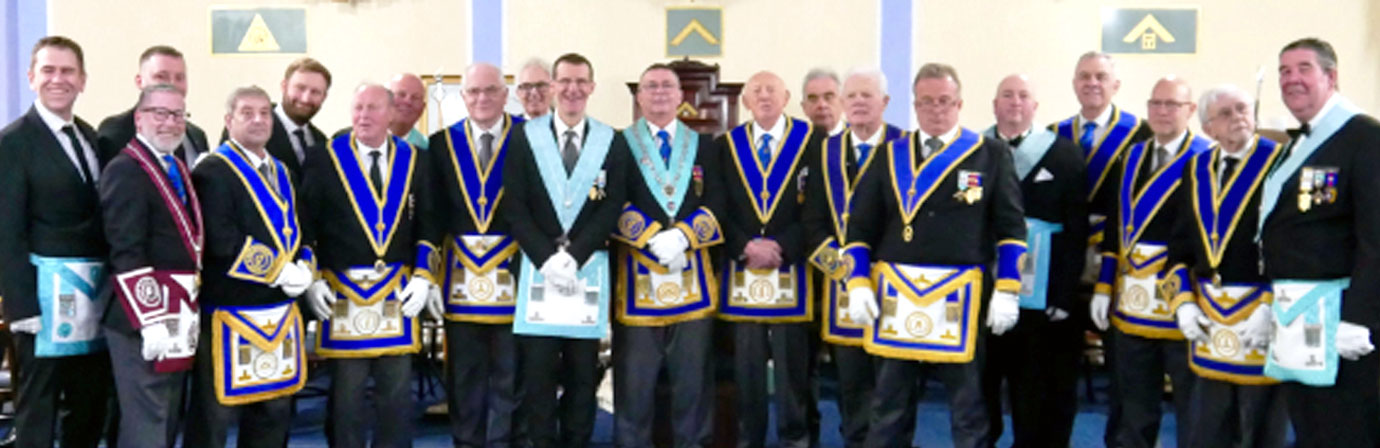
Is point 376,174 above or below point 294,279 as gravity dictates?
above

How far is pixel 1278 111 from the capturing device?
7.53 meters

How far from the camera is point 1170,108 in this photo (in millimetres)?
3695

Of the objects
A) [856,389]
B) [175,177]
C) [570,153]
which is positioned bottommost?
[856,389]

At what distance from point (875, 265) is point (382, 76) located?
5.39 m

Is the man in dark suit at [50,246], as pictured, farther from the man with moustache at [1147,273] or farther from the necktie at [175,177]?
the man with moustache at [1147,273]

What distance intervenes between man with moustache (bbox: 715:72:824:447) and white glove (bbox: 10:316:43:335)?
227 centimetres

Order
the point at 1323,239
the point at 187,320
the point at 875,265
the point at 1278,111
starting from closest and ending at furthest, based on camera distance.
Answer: the point at 1323,239 → the point at 187,320 → the point at 875,265 → the point at 1278,111

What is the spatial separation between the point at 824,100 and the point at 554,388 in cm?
172

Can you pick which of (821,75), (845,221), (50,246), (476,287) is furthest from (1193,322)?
(50,246)

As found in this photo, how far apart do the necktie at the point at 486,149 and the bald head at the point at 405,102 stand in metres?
0.61

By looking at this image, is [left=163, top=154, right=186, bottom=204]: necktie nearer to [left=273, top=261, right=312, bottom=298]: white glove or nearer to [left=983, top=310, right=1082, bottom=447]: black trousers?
[left=273, top=261, right=312, bottom=298]: white glove

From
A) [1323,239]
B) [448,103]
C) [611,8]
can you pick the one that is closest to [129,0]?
[448,103]

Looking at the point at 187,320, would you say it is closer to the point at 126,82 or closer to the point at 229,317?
the point at 229,317

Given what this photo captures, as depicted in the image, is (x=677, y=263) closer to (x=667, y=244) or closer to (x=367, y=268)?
(x=667, y=244)
